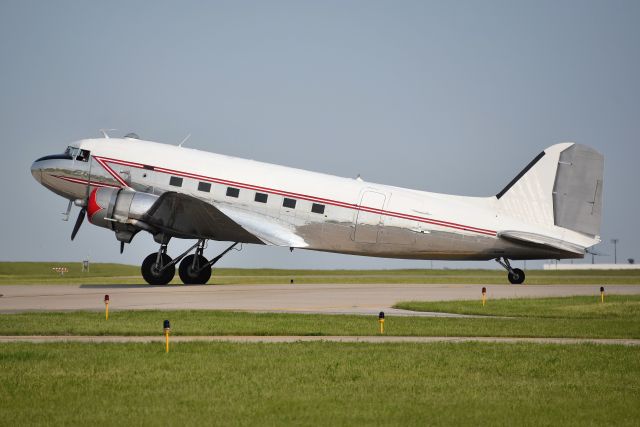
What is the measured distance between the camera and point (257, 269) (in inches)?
2968

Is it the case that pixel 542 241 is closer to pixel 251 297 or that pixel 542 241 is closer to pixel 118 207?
pixel 251 297

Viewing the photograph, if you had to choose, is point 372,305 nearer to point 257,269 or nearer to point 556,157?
point 556,157

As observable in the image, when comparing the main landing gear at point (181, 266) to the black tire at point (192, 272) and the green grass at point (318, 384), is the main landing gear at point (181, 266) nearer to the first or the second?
the black tire at point (192, 272)

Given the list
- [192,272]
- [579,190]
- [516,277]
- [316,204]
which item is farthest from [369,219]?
[579,190]

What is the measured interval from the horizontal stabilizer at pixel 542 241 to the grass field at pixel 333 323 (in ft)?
18.4

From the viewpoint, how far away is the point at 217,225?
3341cm

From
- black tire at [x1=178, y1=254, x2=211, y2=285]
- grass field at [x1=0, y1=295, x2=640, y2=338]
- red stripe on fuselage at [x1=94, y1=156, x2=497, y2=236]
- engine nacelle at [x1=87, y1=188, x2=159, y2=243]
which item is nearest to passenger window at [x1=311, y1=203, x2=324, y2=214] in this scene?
red stripe on fuselage at [x1=94, y1=156, x2=497, y2=236]

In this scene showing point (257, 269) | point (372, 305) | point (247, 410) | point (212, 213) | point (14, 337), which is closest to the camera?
point (247, 410)

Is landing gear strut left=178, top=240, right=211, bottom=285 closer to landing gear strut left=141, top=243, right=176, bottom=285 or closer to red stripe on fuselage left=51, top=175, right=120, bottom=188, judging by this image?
landing gear strut left=141, top=243, right=176, bottom=285

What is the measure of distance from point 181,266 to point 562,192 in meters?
15.6

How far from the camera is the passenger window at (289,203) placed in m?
33.4

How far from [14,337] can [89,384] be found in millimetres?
6413

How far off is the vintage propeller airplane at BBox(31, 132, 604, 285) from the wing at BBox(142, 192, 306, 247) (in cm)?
4

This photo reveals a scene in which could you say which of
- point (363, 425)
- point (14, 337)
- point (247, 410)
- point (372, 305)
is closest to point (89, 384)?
point (247, 410)
